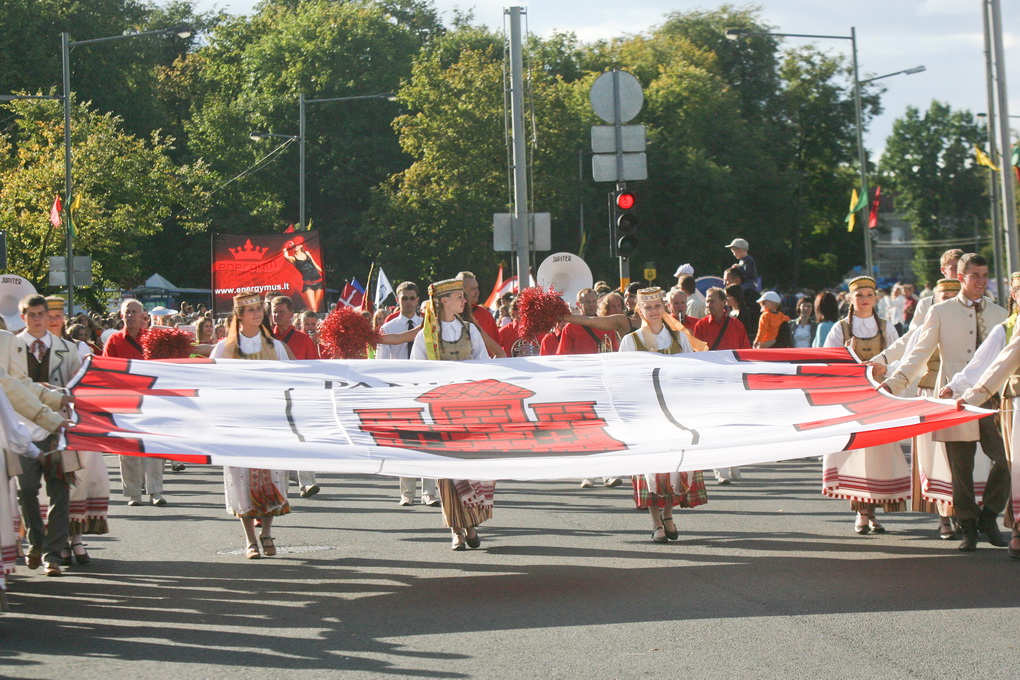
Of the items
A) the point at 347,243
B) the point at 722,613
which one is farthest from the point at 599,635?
the point at 347,243

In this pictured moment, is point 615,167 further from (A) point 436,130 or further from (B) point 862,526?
(A) point 436,130

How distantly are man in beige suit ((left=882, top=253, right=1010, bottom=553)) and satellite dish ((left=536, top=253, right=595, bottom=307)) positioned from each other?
796cm

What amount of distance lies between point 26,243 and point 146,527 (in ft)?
83.7

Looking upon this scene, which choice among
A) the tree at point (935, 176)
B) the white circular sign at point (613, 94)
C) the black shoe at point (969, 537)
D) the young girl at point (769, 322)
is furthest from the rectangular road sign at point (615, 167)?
the tree at point (935, 176)

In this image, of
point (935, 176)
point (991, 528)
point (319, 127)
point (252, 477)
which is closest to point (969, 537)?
point (991, 528)

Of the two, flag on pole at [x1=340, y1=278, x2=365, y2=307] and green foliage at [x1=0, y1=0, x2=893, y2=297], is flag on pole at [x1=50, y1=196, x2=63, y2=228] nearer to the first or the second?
flag on pole at [x1=340, y1=278, x2=365, y2=307]

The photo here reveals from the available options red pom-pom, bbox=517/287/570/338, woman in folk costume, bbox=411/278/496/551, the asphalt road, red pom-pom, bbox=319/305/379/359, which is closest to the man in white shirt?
red pom-pom, bbox=319/305/379/359

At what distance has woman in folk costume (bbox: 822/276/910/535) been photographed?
991 centimetres

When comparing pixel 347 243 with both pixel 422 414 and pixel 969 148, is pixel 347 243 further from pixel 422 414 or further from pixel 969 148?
pixel 969 148

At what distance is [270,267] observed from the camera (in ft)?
66.9

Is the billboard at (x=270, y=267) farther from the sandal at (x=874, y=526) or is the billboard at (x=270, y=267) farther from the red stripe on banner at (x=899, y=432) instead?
the red stripe on banner at (x=899, y=432)

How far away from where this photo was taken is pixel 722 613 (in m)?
7.33

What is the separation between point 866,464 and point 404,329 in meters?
4.49

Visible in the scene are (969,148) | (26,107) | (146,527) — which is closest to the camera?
(146,527)
